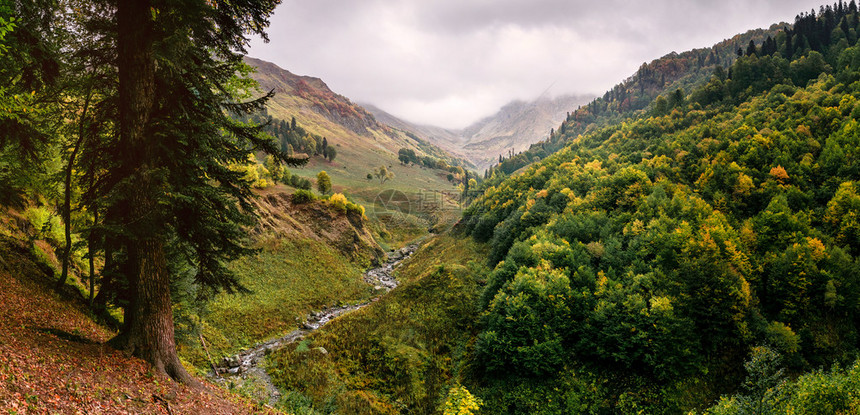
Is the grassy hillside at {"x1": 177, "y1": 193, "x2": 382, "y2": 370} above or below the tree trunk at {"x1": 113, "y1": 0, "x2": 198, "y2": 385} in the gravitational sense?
below

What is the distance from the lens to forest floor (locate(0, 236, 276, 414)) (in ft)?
21.8

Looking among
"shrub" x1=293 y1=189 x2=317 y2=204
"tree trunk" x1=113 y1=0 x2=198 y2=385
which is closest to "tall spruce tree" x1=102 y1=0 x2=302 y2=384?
"tree trunk" x1=113 y1=0 x2=198 y2=385

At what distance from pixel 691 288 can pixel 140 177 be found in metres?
35.3

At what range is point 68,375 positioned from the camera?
762 centimetres

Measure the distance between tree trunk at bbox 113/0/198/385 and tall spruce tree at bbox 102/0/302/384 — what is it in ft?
0.08

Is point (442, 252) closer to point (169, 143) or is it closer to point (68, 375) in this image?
point (169, 143)

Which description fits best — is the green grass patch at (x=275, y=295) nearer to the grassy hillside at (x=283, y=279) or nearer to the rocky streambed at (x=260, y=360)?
the grassy hillside at (x=283, y=279)

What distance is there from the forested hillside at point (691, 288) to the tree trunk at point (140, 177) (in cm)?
2177

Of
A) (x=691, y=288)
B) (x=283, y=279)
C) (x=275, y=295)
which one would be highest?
(x=691, y=288)

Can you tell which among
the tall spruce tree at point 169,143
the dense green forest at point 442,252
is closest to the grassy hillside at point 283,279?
the dense green forest at point 442,252

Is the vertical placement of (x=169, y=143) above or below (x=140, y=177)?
above

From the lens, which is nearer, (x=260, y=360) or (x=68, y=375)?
(x=68, y=375)

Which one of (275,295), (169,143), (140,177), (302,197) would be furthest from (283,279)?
(140,177)

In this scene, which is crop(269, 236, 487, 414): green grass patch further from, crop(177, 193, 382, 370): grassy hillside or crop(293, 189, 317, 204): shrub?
crop(293, 189, 317, 204): shrub
